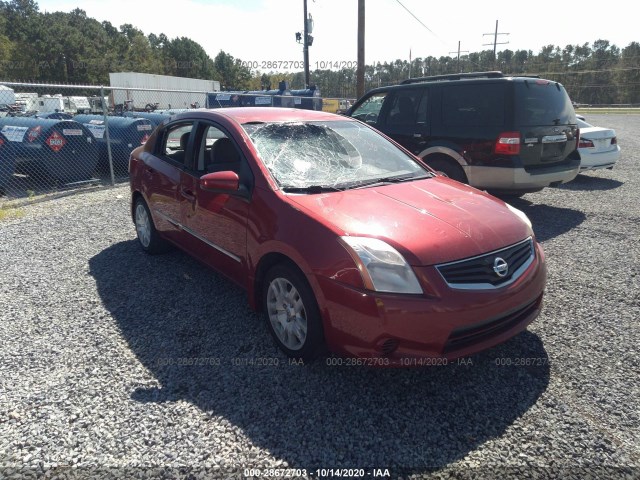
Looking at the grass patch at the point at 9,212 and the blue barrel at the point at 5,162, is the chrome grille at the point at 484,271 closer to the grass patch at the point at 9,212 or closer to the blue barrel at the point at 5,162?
the grass patch at the point at 9,212

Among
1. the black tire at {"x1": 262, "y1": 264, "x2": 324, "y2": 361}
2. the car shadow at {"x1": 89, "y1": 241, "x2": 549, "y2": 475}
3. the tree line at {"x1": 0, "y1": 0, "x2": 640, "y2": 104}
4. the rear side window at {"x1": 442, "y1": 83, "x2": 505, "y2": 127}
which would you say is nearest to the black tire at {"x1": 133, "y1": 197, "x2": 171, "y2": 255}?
the car shadow at {"x1": 89, "y1": 241, "x2": 549, "y2": 475}

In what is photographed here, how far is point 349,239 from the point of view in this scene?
8.33ft

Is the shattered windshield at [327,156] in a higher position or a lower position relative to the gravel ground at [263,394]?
higher

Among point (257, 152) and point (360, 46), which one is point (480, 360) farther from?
point (360, 46)

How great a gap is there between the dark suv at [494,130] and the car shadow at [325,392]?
3.24 m

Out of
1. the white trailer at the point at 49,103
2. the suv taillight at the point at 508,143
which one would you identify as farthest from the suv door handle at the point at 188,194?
the white trailer at the point at 49,103

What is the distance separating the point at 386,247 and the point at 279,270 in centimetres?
78

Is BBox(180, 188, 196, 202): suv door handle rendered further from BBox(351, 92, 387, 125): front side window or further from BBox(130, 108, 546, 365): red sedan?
BBox(351, 92, 387, 125): front side window

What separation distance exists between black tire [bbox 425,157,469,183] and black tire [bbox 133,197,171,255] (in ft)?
13.1

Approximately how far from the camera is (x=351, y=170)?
3.57 meters

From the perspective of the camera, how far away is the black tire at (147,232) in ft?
16.0

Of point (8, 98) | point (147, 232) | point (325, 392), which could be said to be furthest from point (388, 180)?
point (8, 98)

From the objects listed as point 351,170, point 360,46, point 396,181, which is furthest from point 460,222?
point 360,46

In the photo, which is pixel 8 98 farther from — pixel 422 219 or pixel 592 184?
pixel 592 184
